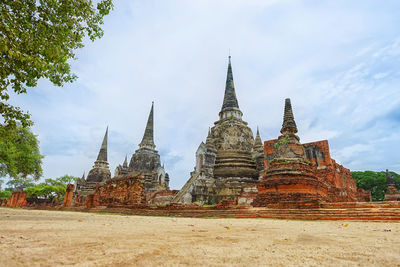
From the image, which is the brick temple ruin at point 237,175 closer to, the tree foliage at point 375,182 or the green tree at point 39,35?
the green tree at point 39,35

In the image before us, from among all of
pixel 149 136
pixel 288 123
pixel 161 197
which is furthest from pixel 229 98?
pixel 288 123

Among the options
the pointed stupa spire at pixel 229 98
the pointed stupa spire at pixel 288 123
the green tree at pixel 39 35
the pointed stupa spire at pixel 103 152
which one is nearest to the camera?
the green tree at pixel 39 35

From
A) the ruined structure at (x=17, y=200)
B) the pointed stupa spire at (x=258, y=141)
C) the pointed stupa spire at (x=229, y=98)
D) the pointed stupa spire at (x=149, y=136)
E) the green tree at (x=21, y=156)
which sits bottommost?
the ruined structure at (x=17, y=200)

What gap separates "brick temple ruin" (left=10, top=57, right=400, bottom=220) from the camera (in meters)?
8.12

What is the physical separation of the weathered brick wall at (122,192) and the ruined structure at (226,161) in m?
4.42

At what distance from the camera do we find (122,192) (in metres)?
14.5

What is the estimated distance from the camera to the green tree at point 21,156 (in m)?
17.0

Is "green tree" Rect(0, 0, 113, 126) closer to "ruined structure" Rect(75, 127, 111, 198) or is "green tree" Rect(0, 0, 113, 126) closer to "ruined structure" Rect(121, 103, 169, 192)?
"ruined structure" Rect(121, 103, 169, 192)

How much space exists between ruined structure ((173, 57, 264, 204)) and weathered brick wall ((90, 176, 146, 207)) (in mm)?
4423

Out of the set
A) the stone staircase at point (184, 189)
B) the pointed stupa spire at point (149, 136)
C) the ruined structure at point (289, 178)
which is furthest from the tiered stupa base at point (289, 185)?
the pointed stupa spire at point (149, 136)

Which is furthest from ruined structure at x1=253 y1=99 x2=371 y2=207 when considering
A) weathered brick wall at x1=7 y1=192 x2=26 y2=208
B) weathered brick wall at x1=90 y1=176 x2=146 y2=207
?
weathered brick wall at x1=7 y1=192 x2=26 y2=208

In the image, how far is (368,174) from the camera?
40688 millimetres

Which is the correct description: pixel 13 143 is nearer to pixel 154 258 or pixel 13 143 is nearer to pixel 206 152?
pixel 206 152

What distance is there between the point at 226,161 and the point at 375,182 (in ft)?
102
